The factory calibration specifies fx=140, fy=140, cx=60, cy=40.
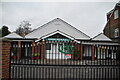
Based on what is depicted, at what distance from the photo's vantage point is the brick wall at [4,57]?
17.8ft

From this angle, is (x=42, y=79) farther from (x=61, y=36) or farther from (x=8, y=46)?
(x=61, y=36)

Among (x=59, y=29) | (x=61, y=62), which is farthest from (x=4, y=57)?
(x=59, y=29)

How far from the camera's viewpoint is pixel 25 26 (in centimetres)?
4400

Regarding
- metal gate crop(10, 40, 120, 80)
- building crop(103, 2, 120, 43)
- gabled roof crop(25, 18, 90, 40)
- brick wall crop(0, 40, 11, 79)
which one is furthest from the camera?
gabled roof crop(25, 18, 90, 40)

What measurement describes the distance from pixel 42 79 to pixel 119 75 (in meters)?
3.67

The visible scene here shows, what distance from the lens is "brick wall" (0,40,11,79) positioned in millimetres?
5438

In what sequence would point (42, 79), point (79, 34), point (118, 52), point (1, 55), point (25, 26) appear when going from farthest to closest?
point (25, 26) < point (79, 34) < point (42, 79) < point (118, 52) < point (1, 55)

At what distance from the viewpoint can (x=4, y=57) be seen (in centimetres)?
552

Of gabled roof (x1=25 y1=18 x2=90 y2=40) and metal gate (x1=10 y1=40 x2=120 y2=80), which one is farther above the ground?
gabled roof (x1=25 y1=18 x2=90 y2=40)

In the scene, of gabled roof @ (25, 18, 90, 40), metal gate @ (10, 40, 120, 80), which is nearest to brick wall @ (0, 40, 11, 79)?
metal gate @ (10, 40, 120, 80)

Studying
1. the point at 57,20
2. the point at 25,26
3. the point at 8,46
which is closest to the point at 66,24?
the point at 57,20

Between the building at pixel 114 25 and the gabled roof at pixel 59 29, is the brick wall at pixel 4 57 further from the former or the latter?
the building at pixel 114 25

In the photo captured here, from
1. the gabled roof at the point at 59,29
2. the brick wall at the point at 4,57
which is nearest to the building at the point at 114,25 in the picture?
the gabled roof at the point at 59,29

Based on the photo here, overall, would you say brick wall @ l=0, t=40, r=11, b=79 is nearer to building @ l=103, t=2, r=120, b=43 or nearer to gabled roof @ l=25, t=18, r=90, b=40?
gabled roof @ l=25, t=18, r=90, b=40
